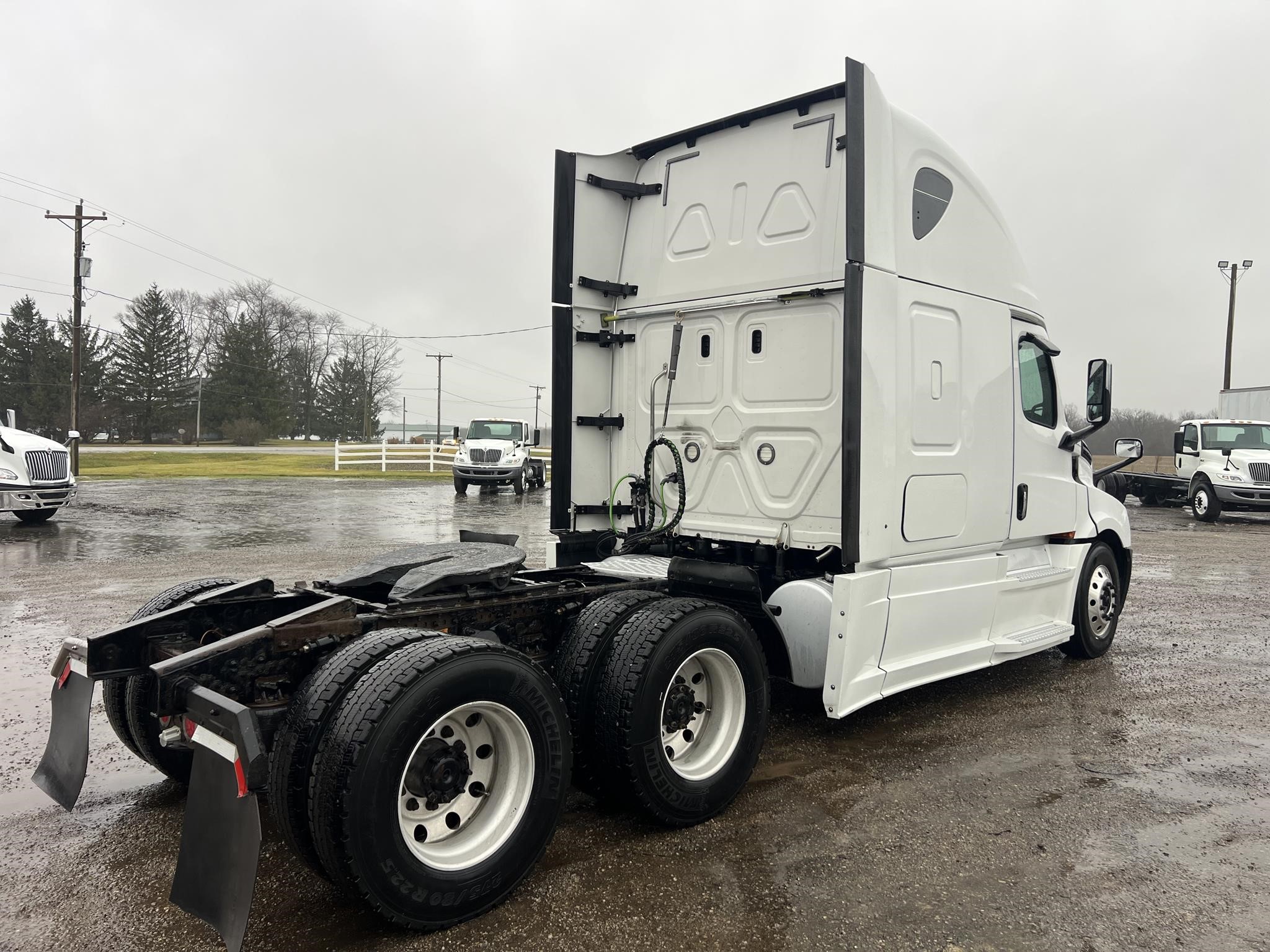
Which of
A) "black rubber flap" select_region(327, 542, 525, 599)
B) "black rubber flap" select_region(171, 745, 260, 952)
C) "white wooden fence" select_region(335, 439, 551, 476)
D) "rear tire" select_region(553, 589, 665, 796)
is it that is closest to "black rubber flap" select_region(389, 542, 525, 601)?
"black rubber flap" select_region(327, 542, 525, 599)

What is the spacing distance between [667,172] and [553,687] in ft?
11.9

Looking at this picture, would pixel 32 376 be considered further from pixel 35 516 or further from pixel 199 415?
pixel 35 516

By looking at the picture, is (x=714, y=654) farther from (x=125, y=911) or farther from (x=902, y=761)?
(x=125, y=911)

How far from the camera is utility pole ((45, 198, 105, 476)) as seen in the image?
1169 inches

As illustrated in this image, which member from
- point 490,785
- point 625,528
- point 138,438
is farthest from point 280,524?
point 138,438

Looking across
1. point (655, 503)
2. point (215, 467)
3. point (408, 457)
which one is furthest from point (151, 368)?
point (655, 503)

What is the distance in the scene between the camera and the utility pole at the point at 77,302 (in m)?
29.7

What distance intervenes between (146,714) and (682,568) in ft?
8.87

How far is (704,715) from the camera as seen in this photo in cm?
395

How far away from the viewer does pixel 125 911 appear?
295cm

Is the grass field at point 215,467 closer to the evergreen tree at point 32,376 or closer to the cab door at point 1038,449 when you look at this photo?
the evergreen tree at point 32,376

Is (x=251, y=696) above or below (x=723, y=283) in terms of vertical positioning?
below

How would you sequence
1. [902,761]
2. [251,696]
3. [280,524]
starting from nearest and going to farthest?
[251,696]
[902,761]
[280,524]

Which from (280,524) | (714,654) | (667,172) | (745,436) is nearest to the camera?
(714,654)
